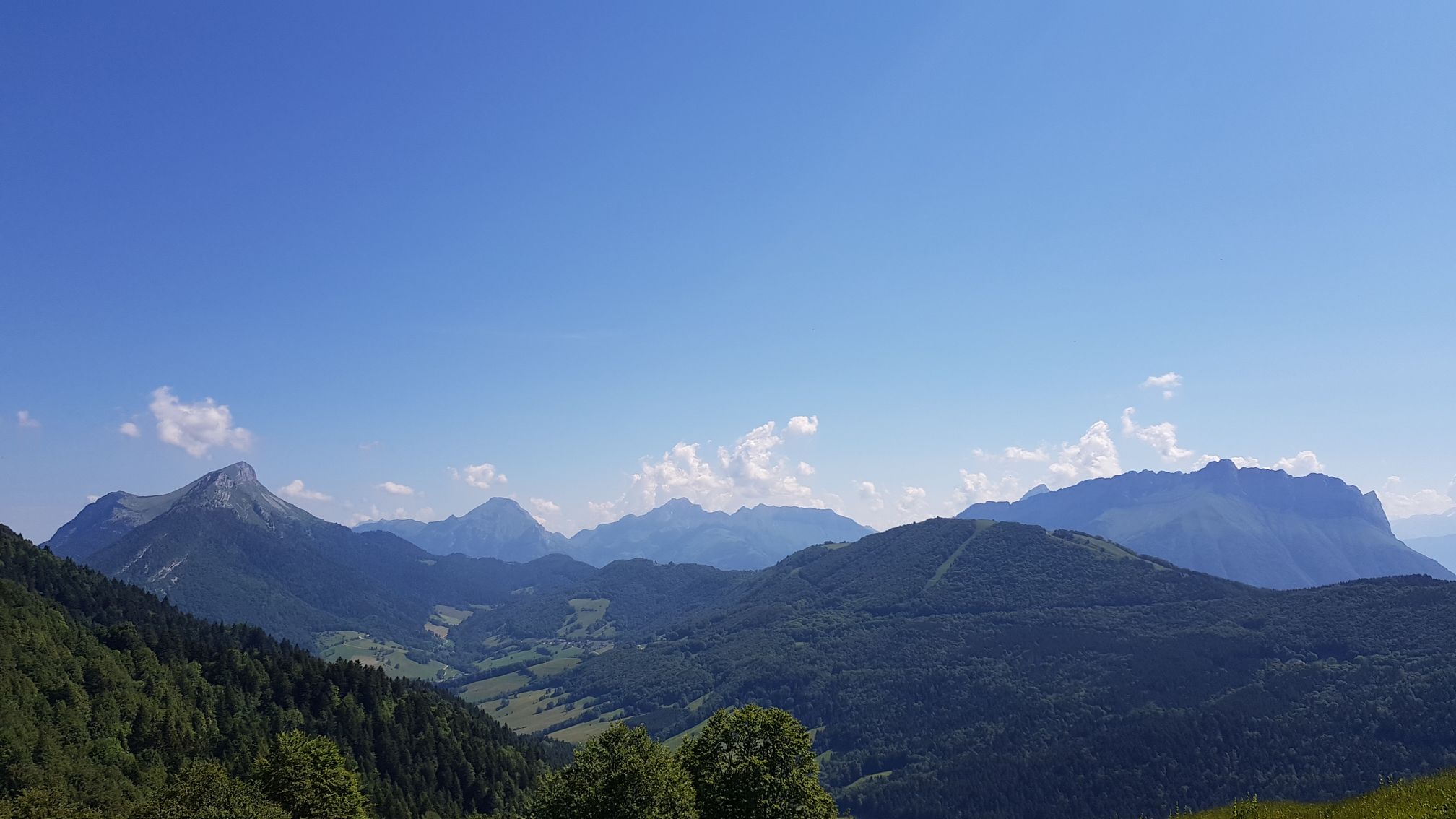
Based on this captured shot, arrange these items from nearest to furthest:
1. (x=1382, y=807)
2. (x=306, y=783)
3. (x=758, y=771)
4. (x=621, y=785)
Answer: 1. (x=1382, y=807)
2. (x=621, y=785)
3. (x=758, y=771)
4. (x=306, y=783)

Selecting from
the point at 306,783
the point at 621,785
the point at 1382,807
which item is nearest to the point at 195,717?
the point at 306,783

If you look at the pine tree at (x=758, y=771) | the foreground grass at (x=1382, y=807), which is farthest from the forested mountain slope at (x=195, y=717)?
the foreground grass at (x=1382, y=807)

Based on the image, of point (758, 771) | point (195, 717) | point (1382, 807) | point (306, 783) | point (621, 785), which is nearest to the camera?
point (1382, 807)

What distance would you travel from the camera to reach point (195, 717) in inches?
5320

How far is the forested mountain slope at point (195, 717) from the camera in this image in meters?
108

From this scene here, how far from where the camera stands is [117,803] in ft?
315

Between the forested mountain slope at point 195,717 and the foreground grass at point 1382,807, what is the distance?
13423cm

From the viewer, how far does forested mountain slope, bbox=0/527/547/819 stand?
108 metres

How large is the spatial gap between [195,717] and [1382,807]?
585ft

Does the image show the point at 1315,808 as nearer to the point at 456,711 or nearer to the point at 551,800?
the point at 551,800

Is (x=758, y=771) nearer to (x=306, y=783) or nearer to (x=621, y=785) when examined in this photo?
(x=621, y=785)

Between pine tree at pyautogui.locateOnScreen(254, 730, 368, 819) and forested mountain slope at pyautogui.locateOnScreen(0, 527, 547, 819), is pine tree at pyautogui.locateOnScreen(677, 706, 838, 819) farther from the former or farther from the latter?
forested mountain slope at pyautogui.locateOnScreen(0, 527, 547, 819)

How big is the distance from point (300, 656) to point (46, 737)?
77.7 m

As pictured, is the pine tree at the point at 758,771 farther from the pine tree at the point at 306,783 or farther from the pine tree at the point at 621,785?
the pine tree at the point at 306,783
